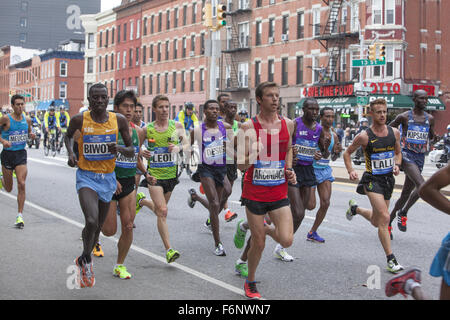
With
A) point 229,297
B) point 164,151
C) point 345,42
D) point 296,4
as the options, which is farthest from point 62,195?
point 296,4

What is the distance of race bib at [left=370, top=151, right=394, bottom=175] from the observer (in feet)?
25.6

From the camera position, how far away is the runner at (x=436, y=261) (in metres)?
3.51

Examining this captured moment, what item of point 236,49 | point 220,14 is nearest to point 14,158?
point 220,14

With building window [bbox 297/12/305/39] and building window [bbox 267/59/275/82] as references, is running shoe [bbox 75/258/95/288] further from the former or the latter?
building window [bbox 267/59/275/82]

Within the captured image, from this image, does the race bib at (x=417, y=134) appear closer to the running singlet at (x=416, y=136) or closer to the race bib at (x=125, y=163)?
the running singlet at (x=416, y=136)

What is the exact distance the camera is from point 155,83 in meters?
67.2

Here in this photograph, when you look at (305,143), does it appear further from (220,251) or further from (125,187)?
(125,187)

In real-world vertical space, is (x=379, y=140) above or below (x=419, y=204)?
above

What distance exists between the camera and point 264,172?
612 centimetres

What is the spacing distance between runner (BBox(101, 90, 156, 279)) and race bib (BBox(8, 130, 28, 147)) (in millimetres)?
3757

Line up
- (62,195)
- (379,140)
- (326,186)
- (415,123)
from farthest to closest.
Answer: (62,195) < (415,123) < (326,186) < (379,140)

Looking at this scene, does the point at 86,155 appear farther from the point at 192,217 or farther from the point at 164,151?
the point at 192,217

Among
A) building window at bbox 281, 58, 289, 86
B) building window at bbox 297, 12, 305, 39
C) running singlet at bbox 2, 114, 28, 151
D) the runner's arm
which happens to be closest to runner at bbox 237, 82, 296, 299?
the runner's arm
